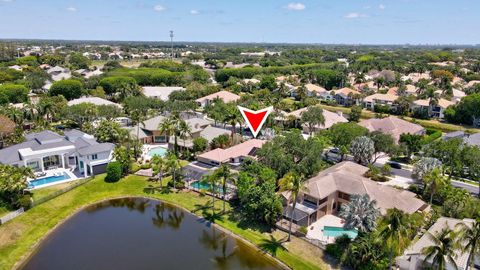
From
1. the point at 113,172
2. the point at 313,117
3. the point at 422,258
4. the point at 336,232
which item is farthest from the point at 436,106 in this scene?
the point at 113,172

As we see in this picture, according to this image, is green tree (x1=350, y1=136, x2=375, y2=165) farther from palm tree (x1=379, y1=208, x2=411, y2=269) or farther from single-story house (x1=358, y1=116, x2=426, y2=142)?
palm tree (x1=379, y1=208, x2=411, y2=269)

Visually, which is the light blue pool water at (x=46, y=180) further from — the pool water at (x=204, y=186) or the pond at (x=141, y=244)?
the pool water at (x=204, y=186)

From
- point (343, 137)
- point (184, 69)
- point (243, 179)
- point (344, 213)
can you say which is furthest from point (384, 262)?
point (184, 69)

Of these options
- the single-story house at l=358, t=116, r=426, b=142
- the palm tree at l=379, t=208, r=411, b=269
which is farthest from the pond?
the single-story house at l=358, t=116, r=426, b=142

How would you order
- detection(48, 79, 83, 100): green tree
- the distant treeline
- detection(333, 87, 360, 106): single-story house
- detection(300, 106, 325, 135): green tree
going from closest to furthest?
detection(300, 106, 325, 135): green tree
detection(48, 79, 83, 100): green tree
detection(333, 87, 360, 106): single-story house
the distant treeline

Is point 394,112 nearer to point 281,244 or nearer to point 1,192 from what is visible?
point 281,244

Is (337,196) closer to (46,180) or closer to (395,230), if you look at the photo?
(395,230)

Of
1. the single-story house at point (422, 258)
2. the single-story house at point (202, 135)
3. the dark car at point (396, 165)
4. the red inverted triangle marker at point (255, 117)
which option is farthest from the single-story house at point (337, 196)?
the single-story house at point (202, 135)
